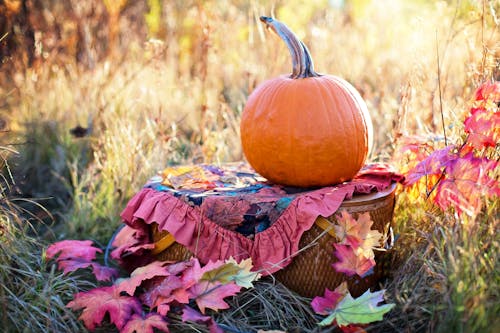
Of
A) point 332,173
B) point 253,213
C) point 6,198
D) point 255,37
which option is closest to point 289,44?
point 332,173

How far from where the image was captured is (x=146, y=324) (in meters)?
2.02

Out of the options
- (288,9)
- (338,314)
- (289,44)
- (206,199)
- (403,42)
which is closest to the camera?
(338,314)

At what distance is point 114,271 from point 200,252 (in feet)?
1.66

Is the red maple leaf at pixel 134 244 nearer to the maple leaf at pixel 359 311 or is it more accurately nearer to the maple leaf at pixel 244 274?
the maple leaf at pixel 244 274

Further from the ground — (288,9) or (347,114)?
(288,9)

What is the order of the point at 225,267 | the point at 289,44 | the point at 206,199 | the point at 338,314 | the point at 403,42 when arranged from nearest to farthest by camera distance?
the point at 338,314
the point at 225,267
the point at 206,199
the point at 289,44
the point at 403,42

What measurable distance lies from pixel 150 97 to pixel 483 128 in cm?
267

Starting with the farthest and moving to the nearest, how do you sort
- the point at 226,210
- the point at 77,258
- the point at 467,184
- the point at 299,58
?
the point at 77,258, the point at 299,58, the point at 226,210, the point at 467,184

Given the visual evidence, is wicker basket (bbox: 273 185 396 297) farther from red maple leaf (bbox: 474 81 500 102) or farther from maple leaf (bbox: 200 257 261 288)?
red maple leaf (bbox: 474 81 500 102)

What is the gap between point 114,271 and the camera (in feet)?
8.39

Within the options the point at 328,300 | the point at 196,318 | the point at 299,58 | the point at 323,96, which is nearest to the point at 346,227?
the point at 328,300

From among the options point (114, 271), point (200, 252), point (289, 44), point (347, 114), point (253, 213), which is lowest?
point (114, 271)

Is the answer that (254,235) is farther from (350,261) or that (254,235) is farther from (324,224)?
(350,261)

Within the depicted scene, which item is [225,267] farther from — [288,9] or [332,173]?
[288,9]
